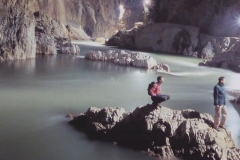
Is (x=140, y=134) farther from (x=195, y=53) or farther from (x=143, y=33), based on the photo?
(x=143, y=33)

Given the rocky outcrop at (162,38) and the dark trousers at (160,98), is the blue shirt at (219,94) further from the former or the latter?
the rocky outcrop at (162,38)

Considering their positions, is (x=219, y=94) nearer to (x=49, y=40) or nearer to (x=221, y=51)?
(x=49, y=40)

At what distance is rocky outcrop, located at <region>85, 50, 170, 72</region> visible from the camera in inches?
834

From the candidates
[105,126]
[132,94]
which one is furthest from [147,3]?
[105,126]

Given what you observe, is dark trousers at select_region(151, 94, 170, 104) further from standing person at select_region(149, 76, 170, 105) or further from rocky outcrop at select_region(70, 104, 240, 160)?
rocky outcrop at select_region(70, 104, 240, 160)

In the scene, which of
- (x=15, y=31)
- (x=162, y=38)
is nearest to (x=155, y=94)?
(x=15, y=31)

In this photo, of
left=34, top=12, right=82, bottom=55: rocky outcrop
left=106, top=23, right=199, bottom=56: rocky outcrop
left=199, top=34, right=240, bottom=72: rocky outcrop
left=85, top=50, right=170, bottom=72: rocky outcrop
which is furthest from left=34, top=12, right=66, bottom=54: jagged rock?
left=199, top=34, right=240, bottom=72: rocky outcrop

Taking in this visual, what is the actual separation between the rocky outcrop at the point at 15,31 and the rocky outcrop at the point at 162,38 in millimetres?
15775

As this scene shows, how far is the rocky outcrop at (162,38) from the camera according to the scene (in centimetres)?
3316

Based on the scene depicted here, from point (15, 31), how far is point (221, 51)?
17.5m

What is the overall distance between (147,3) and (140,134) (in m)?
39.7

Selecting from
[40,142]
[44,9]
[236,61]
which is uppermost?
[44,9]

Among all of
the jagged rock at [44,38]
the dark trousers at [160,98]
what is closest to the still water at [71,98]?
Answer: the dark trousers at [160,98]

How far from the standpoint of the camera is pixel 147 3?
4588cm
